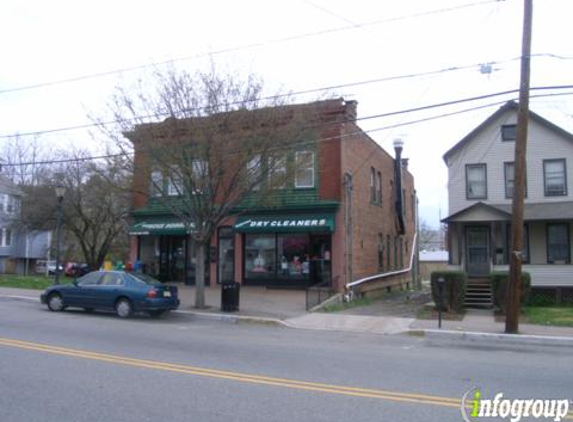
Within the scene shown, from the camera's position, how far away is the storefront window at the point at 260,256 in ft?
77.0

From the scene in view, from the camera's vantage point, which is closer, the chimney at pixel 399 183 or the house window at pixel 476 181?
the house window at pixel 476 181

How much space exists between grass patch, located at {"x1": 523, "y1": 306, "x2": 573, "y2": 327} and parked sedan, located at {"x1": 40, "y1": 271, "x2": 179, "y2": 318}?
1086 centimetres

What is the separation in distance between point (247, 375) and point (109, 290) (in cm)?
957

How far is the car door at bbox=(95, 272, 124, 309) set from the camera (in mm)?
16406

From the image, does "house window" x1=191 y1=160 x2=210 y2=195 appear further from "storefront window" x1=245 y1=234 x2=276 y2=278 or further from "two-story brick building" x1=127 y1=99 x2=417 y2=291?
"storefront window" x1=245 y1=234 x2=276 y2=278

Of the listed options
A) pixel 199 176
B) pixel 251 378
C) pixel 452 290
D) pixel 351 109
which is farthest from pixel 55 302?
pixel 351 109

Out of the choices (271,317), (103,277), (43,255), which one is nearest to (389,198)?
(271,317)

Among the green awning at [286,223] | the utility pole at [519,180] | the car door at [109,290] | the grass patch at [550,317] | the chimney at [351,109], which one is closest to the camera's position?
the utility pole at [519,180]

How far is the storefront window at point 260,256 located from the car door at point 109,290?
804 cm

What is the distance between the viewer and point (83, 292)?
1686cm

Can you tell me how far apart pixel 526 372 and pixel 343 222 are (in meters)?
13.3

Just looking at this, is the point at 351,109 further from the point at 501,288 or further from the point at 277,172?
the point at 501,288

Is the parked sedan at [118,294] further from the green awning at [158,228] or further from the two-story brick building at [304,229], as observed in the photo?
the green awning at [158,228]

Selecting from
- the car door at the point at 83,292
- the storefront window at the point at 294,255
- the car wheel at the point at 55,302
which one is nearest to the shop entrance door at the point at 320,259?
the storefront window at the point at 294,255
